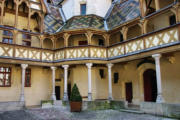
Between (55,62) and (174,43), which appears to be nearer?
(174,43)

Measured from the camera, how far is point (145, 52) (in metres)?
11.5

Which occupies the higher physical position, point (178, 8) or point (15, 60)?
point (178, 8)

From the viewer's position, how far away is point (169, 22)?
12.6m

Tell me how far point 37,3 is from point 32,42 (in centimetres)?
346

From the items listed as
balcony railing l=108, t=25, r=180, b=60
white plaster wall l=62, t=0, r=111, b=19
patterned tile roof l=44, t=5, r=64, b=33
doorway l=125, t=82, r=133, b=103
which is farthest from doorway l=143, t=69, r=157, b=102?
patterned tile roof l=44, t=5, r=64, b=33

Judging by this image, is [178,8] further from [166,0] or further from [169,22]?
[166,0]

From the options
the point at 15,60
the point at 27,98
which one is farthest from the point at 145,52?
the point at 27,98

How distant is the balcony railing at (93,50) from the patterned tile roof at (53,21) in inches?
91.8

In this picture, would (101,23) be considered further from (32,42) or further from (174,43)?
(174,43)

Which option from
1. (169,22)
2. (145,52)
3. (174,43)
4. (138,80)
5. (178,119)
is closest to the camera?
(178,119)

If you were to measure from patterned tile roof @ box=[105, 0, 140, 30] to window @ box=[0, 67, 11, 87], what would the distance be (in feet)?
30.1

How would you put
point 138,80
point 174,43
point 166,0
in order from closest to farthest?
point 174,43 < point 166,0 < point 138,80

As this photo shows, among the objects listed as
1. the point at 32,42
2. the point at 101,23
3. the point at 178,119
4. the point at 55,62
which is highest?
the point at 101,23

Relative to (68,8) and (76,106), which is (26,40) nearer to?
(68,8)
